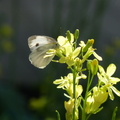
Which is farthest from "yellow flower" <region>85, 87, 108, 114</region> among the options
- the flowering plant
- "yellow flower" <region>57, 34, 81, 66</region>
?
"yellow flower" <region>57, 34, 81, 66</region>

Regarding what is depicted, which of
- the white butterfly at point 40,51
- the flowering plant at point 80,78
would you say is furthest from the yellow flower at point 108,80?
the white butterfly at point 40,51

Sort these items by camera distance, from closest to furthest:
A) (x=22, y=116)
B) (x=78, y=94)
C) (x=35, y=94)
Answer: (x=78, y=94) → (x=22, y=116) → (x=35, y=94)

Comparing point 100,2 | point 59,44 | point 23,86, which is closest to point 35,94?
point 23,86

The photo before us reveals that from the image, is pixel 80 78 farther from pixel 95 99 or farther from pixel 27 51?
pixel 27 51

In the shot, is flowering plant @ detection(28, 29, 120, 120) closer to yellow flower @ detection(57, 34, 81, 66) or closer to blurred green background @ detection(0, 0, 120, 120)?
yellow flower @ detection(57, 34, 81, 66)

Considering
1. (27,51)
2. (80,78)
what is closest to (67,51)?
(80,78)

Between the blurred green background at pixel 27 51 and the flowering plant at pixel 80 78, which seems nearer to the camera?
the flowering plant at pixel 80 78

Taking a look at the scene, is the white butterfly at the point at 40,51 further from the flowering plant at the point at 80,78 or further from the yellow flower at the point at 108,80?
the yellow flower at the point at 108,80

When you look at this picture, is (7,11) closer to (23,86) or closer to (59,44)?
(23,86)
